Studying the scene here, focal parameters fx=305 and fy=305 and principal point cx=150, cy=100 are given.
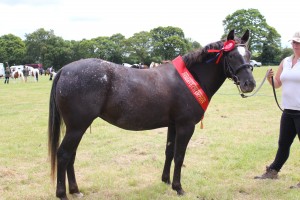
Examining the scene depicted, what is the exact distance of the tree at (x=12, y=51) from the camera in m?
81.4

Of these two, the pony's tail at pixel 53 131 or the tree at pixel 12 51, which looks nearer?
the pony's tail at pixel 53 131

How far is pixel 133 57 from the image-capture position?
82.1m

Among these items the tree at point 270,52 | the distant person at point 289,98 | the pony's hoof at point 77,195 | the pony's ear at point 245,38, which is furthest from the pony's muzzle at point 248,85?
the tree at point 270,52

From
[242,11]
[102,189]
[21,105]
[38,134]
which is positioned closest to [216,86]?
[102,189]

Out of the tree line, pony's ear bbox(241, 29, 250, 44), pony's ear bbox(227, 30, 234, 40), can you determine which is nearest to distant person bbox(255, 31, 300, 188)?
pony's ear bbox(241, 29, 250, 44)

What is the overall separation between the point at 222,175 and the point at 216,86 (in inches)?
66.7

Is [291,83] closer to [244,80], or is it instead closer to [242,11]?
[244,80]

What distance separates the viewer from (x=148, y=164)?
235 inches

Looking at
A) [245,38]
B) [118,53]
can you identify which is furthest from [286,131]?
[118,53]

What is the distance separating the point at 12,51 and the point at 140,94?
89615mm

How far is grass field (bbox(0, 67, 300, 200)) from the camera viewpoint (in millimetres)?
4730

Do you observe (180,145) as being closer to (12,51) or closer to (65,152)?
(65,152)

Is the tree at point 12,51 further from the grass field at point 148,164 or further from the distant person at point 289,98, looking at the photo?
the distant person at point 289,98

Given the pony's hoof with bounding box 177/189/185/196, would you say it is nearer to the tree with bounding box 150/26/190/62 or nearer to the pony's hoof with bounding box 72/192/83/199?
the pony's hoof with bounding box 72/192/83/199
